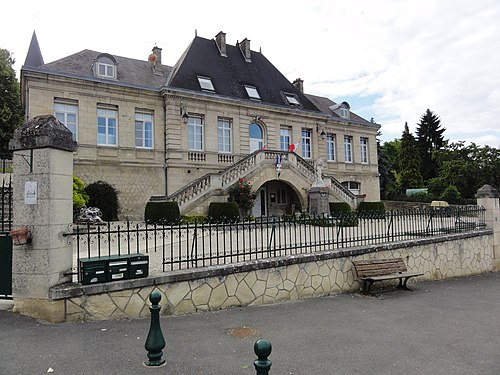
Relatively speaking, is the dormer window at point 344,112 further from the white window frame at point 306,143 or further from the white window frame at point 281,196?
the white window frame at point 281,196

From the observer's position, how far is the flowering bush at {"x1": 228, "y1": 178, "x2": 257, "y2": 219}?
19375 mm

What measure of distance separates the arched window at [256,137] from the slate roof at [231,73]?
1.89 m

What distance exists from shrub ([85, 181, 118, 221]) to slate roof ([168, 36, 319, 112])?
7182mm

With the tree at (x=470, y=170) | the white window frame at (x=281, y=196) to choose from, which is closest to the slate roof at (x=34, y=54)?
the white window frame at (x=281, y=196)

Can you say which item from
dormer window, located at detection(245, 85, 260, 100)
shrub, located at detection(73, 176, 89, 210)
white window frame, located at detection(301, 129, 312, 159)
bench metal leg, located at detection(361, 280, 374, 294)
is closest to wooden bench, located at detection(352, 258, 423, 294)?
bench metal leg, located at detection(361, 280, 374, 294)

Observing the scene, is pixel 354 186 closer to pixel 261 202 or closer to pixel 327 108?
pixel 327 108

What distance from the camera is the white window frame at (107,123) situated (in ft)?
66.8

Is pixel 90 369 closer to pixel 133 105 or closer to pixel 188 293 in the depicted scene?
pixel 188 293

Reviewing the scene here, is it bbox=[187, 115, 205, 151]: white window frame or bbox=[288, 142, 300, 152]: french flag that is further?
bbox=[288, 142, 300, 152]: french flag

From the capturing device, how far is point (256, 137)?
84.2 ft

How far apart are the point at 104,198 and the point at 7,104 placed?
17489 mm

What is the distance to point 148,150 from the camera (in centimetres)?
2144

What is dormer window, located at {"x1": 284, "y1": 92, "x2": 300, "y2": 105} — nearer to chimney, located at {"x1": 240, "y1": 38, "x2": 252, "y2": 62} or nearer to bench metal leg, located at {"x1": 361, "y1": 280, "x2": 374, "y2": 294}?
chimney, located at {"x1": 240, "y1": 38, "x2": 252, "y2": 62}

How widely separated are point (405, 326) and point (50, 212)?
5915mm
